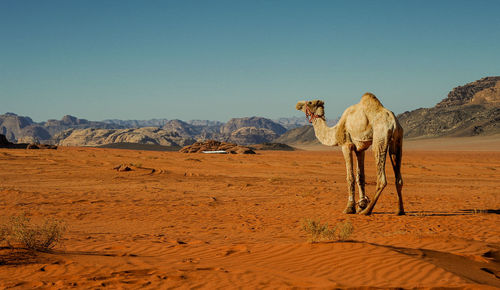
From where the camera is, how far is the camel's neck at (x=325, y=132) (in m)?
10.8

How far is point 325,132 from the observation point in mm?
11062

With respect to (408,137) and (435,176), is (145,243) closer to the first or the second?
(435,176)

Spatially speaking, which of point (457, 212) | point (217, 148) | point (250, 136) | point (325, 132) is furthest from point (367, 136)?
point (250, 136)

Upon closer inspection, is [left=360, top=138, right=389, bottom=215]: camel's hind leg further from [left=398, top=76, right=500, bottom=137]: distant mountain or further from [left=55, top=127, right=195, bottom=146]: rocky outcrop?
[left=55, top=127, right=195, bottom=146]: rocky outcrop

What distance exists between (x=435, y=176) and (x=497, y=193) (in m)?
7.33

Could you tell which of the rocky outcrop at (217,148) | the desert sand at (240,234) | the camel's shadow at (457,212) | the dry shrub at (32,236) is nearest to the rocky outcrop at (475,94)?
the rocky outcrop at (217,148)

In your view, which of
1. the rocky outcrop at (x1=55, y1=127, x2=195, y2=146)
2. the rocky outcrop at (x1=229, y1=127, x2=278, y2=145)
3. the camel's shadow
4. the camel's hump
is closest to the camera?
the camel's hump

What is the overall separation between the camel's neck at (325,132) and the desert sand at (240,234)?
6.45 ft

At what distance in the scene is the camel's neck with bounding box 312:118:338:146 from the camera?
10.8m

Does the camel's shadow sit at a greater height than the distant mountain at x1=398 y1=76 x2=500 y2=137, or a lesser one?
lesser

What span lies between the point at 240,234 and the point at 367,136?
4.01m

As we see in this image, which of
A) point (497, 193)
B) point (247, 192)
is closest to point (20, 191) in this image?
point (247, 192)

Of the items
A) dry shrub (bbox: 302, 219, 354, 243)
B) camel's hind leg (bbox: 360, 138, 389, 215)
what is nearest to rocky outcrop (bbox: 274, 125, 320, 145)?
camel's hind leg (bbox: 360, 138, 389, 215)

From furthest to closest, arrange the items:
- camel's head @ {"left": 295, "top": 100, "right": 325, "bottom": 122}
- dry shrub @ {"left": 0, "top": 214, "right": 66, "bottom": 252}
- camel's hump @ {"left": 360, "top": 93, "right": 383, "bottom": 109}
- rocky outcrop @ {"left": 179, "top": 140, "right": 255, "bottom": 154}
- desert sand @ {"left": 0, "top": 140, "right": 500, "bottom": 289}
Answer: rocky outcrop @ {"left": 179, "top": 140, "right": 255, "bottom": 154} < camel's head @ {"left": 295, "top": 100, "right": 325, "bottom": 122} < camel's hump @ {"left": 360, "top": 93, "right": 383, "bottom": 109} < dry shrub @ {"left": 0, "top": 214, "right": 66, "bottom": 252} < desert sand @ {"left": 0, "top": 140, "right": 500, "bottom": 289}
